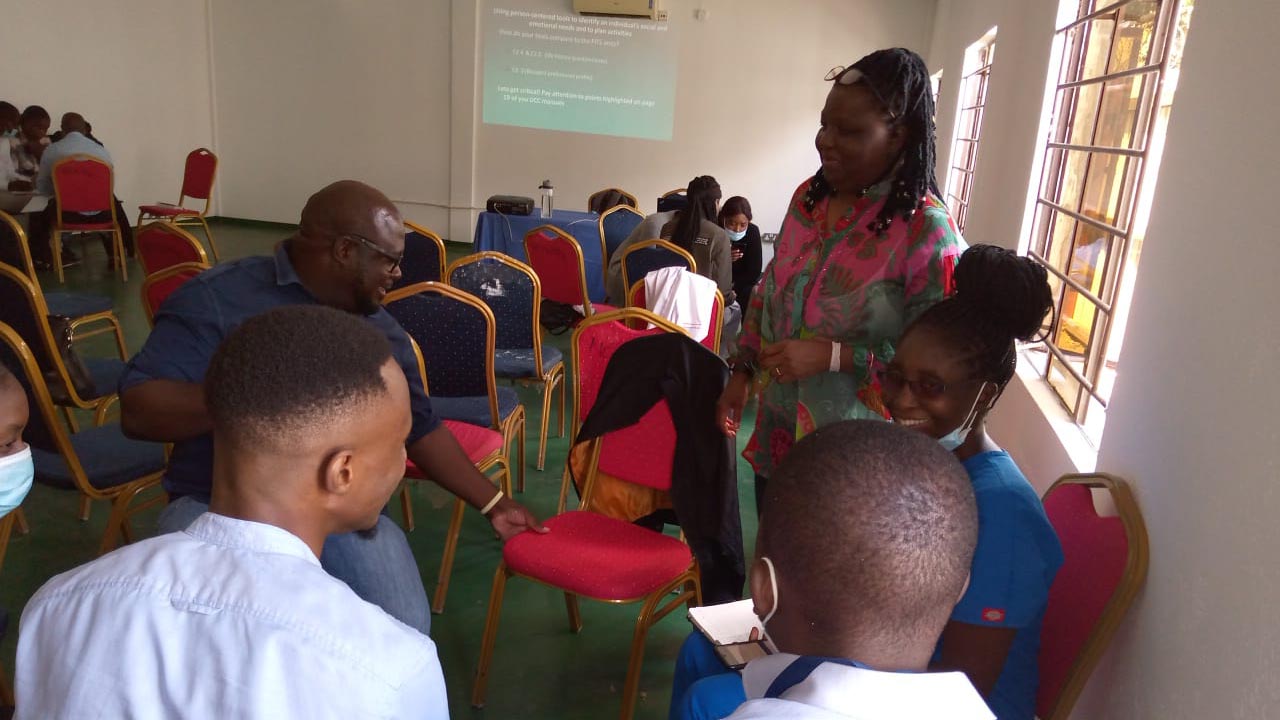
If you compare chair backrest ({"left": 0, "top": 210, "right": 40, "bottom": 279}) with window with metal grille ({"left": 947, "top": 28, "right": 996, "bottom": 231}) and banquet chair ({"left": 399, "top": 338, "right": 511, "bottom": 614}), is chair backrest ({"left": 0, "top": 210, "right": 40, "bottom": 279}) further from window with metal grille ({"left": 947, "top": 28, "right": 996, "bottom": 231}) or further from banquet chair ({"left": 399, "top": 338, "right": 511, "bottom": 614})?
window with metal grille ({"left": 947, "top": 28, "right": 996, "bottom": 231})

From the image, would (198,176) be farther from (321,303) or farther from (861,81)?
(861,81)

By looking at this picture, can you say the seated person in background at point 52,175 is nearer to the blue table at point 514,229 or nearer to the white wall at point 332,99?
the white wall at point 332,99

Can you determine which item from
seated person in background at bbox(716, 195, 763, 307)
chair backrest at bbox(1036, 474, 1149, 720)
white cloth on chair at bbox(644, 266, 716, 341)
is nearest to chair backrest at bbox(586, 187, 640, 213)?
seated person in background at bbox(716, 195, 763, 307)

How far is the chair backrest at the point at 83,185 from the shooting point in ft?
20.1

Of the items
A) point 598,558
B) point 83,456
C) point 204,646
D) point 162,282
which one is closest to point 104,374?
point 162,282

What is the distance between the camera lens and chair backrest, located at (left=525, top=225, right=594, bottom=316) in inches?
169

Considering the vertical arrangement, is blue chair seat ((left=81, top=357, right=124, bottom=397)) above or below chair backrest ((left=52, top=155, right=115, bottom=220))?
below

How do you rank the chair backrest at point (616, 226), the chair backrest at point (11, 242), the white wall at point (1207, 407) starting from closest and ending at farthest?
the white wall at point (1207, 407)
the chair backrest at point (11, 242)
the chair backrest at point (616, 226)

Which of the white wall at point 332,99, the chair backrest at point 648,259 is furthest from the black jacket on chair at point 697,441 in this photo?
the white wall at point 332,99

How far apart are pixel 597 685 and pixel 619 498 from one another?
49 centimetres

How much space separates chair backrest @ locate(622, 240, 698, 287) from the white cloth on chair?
1.62ft

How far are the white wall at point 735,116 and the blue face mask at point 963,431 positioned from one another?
7.45 metres

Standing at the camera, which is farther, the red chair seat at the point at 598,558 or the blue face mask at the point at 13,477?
the red chair seat at the point at 598,558

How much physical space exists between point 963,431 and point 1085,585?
0.30 m
